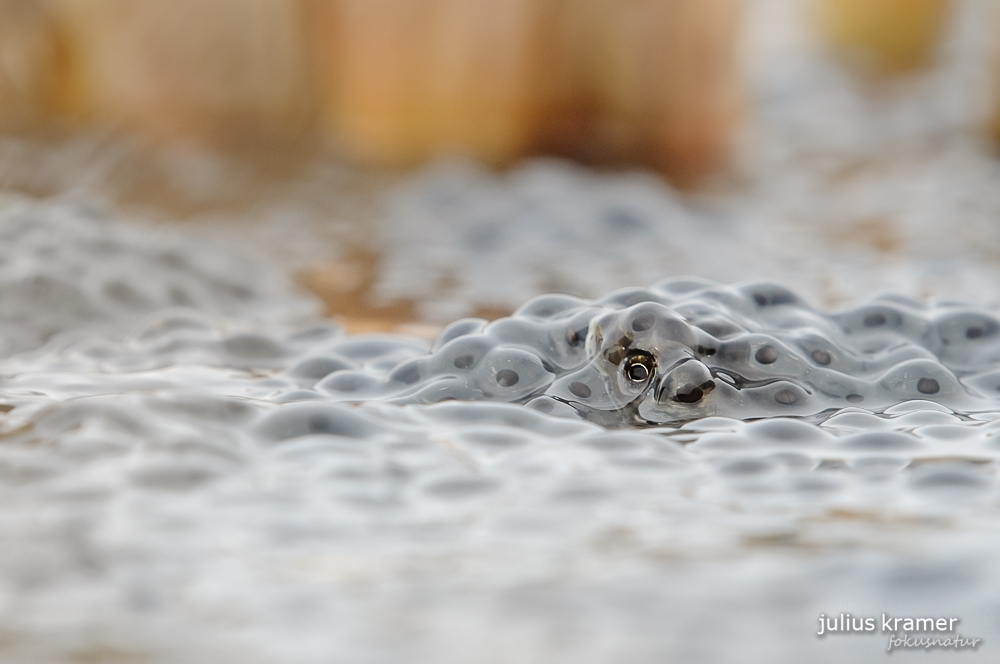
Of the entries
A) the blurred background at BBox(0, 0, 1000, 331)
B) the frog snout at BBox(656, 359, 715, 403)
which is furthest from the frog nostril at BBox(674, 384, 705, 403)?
the blurred background at BBox(0, 0, 1000, 331)

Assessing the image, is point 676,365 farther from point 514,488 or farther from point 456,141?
point 456,141

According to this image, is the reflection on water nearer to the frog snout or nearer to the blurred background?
the frog snout

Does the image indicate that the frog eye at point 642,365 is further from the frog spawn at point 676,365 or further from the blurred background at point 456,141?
the blurred background at point 456,141

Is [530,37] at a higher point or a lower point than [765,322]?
higher

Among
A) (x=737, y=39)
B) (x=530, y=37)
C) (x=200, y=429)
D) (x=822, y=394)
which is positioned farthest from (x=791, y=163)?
(x=200, y=429)

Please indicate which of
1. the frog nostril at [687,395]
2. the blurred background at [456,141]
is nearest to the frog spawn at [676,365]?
the frog nostril at [687,395]

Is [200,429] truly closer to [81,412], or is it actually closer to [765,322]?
[81,412]

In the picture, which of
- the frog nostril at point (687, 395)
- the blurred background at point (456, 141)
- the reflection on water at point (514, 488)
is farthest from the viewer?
the blurred background at point (456, 141)

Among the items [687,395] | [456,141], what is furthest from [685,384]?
[456,141]
